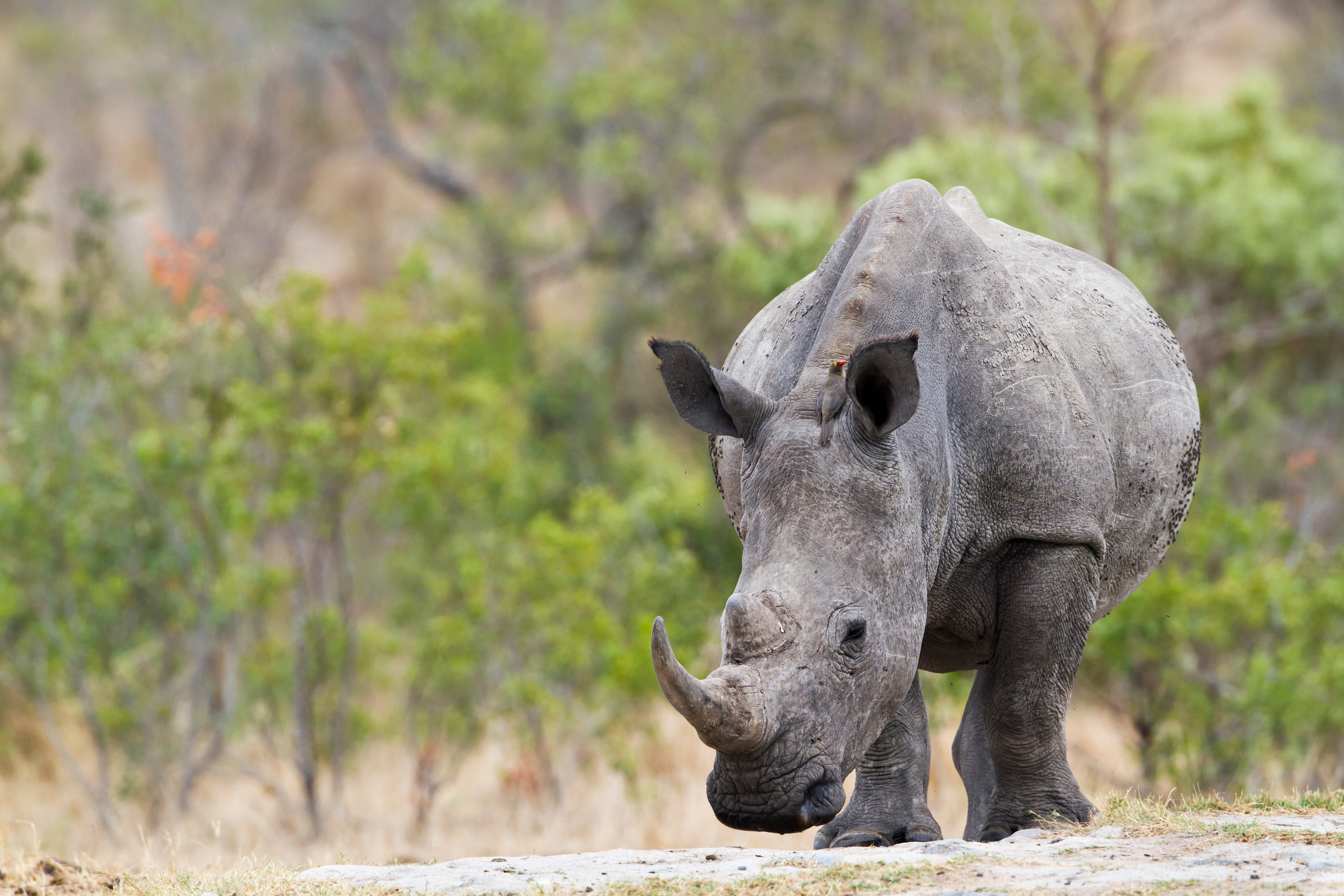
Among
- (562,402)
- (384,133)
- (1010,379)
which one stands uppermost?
(384,133)

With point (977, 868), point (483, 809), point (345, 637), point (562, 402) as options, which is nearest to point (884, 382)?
point (977, 868)

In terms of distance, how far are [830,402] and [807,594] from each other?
60 cm

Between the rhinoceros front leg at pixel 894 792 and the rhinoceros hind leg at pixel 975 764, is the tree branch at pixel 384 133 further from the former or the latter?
the rhinoceros front leg at pixel 894 792

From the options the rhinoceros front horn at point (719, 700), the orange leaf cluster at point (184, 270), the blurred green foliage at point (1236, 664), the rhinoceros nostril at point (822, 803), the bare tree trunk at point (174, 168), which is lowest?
the rhinoceros nostril at point (822, 803)

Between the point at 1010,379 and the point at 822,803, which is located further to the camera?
the point at 1010,379

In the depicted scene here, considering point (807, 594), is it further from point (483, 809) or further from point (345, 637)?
point (483, 809)

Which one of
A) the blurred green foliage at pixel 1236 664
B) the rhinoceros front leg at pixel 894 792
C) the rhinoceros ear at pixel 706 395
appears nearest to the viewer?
the rhinoceros ear at pixel 706 395

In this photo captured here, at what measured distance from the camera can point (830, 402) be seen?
4570mm

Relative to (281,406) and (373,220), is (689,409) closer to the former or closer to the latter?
(281,406)

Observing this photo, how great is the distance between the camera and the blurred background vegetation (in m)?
10.4

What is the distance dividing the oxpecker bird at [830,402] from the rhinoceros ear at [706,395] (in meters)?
0.20

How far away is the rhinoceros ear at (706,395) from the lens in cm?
467

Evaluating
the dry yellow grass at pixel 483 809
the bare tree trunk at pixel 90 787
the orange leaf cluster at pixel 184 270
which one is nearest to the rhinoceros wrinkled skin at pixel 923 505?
the dry yellow grass at pixel 483 809

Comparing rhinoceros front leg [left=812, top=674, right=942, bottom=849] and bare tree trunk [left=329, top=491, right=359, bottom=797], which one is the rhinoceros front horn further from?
bare tree trunk [left=329, top=491, right=359, bottom=797]
